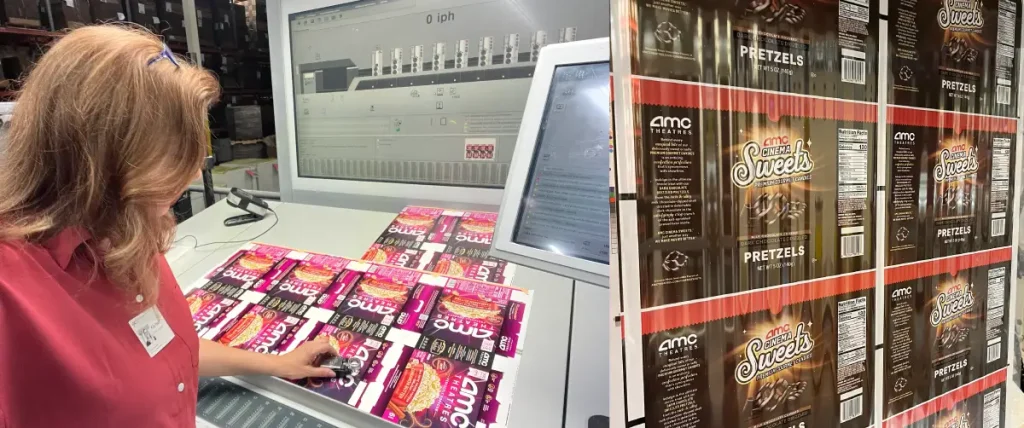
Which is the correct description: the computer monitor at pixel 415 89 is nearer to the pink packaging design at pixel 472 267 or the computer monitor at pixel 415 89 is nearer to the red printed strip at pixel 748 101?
the pink packaging design at pixel 472 267

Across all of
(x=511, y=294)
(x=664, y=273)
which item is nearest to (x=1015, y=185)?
(x=664, y=273)

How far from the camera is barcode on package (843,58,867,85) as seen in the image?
0.56 m

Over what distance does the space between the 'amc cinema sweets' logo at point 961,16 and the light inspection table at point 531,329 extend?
2.17 ft

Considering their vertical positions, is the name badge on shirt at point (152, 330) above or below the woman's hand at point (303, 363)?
above

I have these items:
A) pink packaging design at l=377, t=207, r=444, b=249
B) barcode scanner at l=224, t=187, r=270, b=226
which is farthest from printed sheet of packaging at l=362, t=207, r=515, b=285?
barcode scanner at l=224, t=187, r=270, b=226

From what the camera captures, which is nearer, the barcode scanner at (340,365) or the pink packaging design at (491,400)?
the pink packaging design at (491,400)

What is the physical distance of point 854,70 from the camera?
572mm

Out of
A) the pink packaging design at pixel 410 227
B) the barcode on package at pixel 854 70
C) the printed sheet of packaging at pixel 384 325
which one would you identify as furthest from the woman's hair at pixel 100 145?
the barcode on package at pixel 854 70

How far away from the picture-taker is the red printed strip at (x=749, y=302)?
1.53 ft

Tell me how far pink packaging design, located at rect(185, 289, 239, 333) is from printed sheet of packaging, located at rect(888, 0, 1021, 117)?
1.18 metres

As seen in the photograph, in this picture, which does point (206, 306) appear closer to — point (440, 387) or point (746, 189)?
point (440, 387)

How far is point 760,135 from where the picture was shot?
51 cm

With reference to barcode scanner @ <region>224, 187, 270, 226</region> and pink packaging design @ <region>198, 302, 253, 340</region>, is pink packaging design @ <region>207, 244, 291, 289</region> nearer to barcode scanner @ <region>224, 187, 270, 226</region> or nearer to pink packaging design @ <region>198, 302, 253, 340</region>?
pink packaging design @ <region>198, 302, 253, 340</region>

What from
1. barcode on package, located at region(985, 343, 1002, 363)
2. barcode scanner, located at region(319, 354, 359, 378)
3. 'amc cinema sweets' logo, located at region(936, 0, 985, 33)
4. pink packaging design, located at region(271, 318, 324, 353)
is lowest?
barcode on package, located at region(985, 343, 1002, 363)
